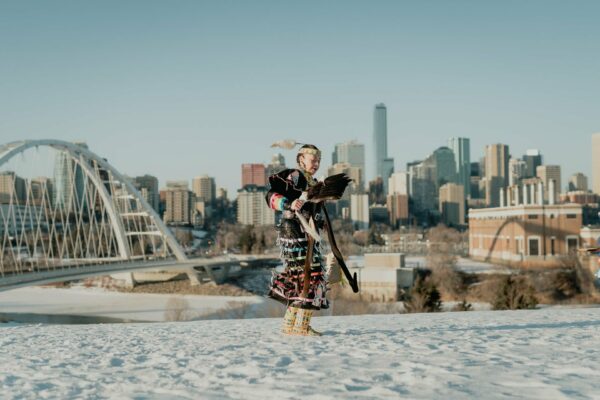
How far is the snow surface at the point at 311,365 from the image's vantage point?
4441 millimetres

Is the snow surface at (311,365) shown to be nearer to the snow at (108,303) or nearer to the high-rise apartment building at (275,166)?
the high-rise apartment building at (275,166)

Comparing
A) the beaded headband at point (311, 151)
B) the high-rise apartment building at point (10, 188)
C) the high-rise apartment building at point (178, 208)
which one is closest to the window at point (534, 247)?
the high-rise apartment building at point (10, 188)

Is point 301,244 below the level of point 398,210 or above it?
below

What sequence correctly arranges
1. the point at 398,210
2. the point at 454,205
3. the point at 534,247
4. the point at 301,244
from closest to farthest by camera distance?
the point at 301,244 → the point at 534,247 → the point at 398,210 → the point at 454,205

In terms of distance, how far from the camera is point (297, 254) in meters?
7.54

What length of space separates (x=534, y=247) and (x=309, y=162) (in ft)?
204

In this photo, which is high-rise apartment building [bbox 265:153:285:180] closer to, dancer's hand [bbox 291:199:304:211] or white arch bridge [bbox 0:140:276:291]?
dancer's hand [bbox 291:199:304:211]

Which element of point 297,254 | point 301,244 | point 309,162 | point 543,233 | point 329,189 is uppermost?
point 309,162

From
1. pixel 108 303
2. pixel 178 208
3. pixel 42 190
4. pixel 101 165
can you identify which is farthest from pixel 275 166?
pixel 178 208

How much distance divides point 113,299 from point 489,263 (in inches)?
1707

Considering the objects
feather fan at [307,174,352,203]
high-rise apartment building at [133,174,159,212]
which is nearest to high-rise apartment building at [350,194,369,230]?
high-rise apartment building at [133,174,159,212]

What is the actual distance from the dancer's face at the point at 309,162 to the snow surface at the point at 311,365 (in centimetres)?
204

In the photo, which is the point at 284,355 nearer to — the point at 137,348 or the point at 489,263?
the point at 137,348

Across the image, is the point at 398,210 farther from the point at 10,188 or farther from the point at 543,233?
the point at 10,188
